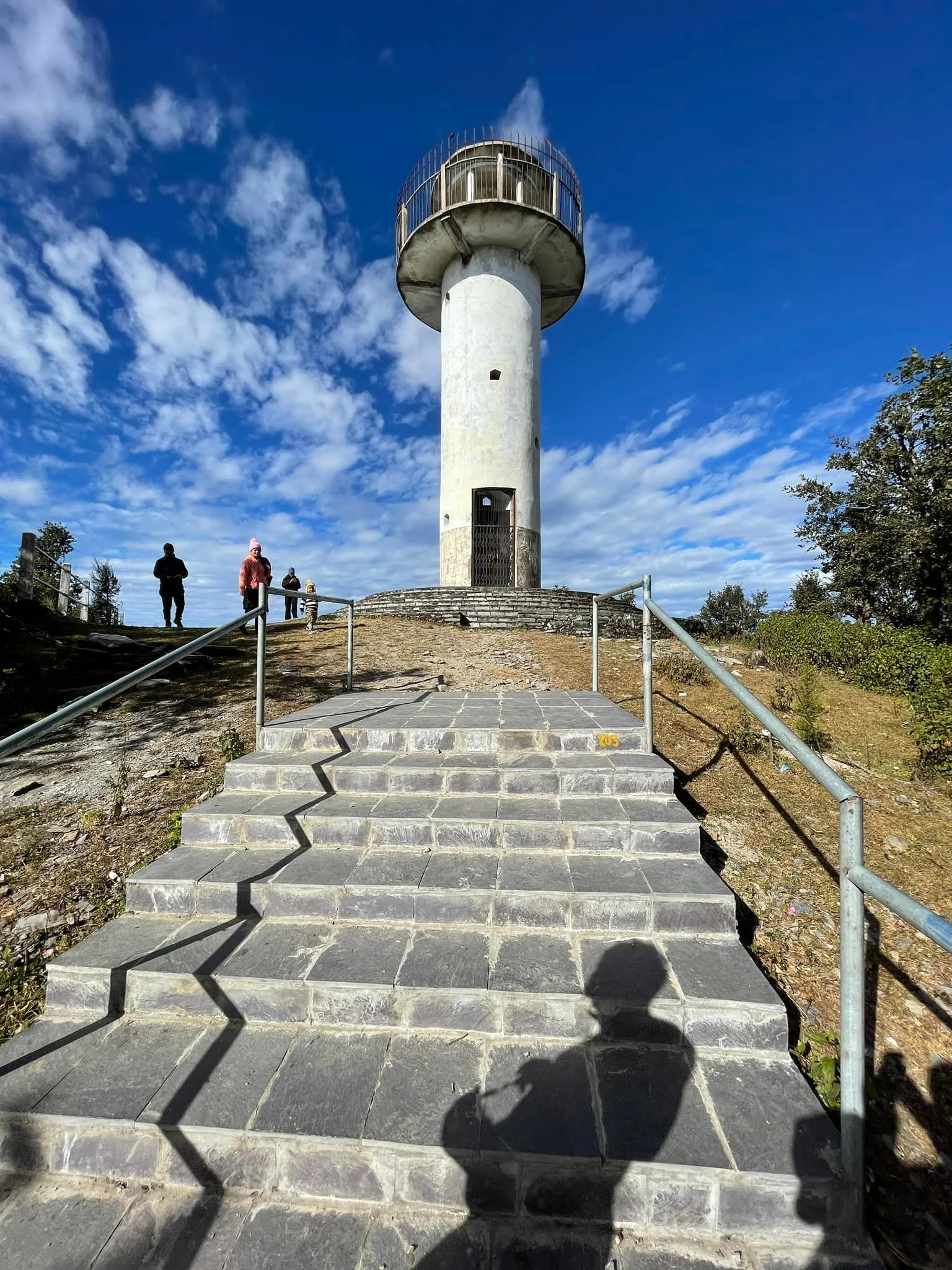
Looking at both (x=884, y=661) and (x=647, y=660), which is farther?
(x=884, y=661)

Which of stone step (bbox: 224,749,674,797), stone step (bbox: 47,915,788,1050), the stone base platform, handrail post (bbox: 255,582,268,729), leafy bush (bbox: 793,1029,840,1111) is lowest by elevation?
leafy bush (bbox: 793,1029,840,1111)

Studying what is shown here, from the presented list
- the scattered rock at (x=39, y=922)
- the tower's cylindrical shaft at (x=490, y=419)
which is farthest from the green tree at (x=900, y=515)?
the scattered rock at (x=39, y=922)

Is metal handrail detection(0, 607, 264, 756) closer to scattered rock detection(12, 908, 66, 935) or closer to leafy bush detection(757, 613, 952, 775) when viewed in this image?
scattered rock detection(12, 908, 66, 935)

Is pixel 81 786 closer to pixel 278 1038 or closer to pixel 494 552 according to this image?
pixel 278 1038

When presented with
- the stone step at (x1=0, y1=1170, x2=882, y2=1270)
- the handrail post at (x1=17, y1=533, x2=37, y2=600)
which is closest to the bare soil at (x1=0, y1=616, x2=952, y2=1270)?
the stone step at (x1=0, y1=1170, x2=882, y2=1270)

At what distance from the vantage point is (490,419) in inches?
559

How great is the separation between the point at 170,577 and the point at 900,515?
16272 mm

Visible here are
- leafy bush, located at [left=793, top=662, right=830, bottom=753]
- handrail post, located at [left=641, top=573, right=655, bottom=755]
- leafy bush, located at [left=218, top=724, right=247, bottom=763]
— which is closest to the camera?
handrail post, located at [left=641, top=573, right=655, bottom=755]

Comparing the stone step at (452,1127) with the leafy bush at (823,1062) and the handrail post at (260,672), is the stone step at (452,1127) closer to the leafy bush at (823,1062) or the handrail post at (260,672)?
the leafy bush at (823,1062)

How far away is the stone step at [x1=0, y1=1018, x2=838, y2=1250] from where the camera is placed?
1537 millimetres

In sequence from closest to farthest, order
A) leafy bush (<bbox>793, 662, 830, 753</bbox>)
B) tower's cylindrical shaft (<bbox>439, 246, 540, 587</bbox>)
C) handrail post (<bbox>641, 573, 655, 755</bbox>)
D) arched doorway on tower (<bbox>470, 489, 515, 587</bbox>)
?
handrail post (<bbox>641, 573, 655, 755</bbox>)
leafy bush (<bbox>793, 662, 830, 753</bbox>)
tower's cylindrical shaft (<bbox>439, 246, 540, 587</bbox>)
arched doorway on tower (<bbox>470, 489, 515, 587</bbox>)

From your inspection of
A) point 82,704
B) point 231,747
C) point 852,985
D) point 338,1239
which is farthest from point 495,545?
point 338,1239

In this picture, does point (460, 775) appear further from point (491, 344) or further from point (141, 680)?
point (491, 344)

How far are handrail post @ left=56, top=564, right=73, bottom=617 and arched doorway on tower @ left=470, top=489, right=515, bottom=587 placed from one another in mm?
10023
